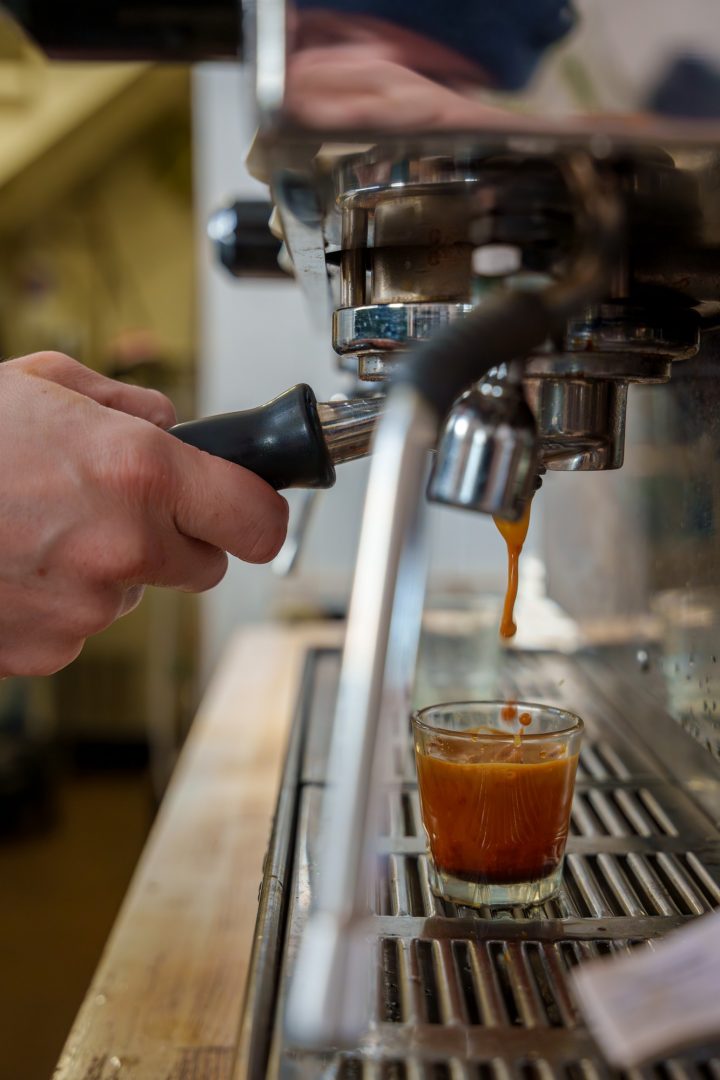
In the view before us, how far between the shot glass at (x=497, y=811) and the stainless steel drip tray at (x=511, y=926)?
0.01 metres

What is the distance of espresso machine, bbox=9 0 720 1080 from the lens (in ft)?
0.91

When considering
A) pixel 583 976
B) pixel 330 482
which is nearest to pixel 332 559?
pixel 330 482

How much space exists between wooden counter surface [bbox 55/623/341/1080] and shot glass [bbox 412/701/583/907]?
0.45 ft

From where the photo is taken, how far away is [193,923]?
2.06 ft

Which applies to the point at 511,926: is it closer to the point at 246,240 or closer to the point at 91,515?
the point at 91,515

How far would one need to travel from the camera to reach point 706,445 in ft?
1.75

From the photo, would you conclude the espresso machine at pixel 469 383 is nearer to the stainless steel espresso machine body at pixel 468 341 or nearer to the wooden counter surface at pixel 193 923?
the stainless steel espresso machine body at pixel 468 341

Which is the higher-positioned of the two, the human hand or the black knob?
the black knob

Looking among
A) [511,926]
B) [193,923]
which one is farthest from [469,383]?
[193,923]

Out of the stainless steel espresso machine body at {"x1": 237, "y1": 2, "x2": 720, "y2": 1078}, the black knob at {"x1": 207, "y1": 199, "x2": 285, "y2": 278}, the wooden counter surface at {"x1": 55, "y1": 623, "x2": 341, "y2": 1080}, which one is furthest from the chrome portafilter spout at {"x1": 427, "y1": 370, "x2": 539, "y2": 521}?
the black knob at {"x1": 207, "y1": 199, "x2": 285, "y2": 278}

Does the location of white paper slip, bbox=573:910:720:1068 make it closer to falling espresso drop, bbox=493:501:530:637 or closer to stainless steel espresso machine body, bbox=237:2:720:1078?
stainless steel espresso machine body, bbox=237:2:720:1078

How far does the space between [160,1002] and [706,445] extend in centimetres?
38

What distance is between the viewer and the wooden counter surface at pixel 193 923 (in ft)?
1.57

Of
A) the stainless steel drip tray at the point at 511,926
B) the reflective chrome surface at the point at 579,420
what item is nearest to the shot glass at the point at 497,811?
the stainless steel drip tray at the point at 511,926
